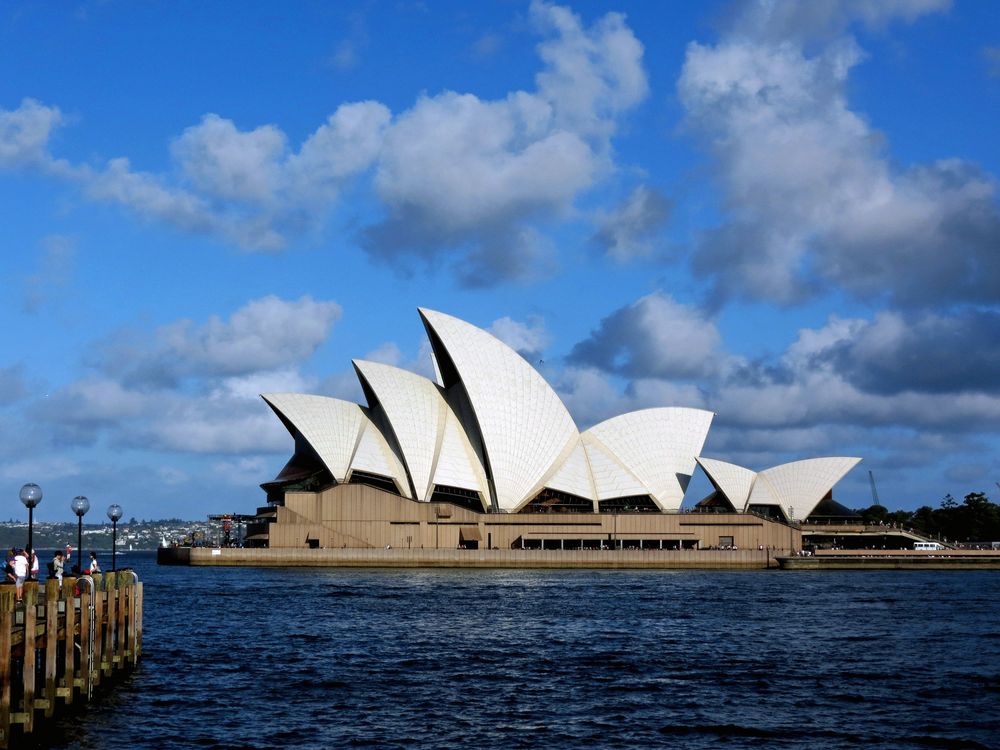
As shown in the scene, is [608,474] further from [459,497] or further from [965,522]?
[965,522]

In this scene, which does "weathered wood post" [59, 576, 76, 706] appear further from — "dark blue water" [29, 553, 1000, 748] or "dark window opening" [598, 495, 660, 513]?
"dark window opening" [598, 495, 660, 513]

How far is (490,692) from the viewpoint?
27.1 metres

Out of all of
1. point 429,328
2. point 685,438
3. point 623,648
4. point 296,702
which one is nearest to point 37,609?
point 296,702

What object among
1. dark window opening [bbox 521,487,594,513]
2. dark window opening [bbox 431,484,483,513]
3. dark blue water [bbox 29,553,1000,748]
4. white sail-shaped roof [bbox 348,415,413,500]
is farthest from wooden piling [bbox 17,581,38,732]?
dark window opening [bbox 521,487,594,513]

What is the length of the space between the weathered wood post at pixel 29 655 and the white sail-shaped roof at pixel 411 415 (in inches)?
2748

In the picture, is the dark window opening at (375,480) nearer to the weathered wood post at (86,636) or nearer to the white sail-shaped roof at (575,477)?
the white sail-shaped roof at (575,477)

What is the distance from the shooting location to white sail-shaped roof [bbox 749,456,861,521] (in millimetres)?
108812

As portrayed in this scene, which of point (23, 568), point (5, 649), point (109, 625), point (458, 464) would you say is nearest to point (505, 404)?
point (458, 464)

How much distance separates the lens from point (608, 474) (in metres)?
99.3

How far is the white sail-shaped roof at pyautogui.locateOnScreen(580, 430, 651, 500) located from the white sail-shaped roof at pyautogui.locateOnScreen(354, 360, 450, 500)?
14.6 m

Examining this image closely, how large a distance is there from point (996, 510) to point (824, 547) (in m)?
42.1

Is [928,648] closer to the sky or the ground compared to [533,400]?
closer to the ground

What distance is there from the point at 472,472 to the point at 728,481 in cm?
2652

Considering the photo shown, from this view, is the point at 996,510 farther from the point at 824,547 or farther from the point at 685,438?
the point at 685,438
